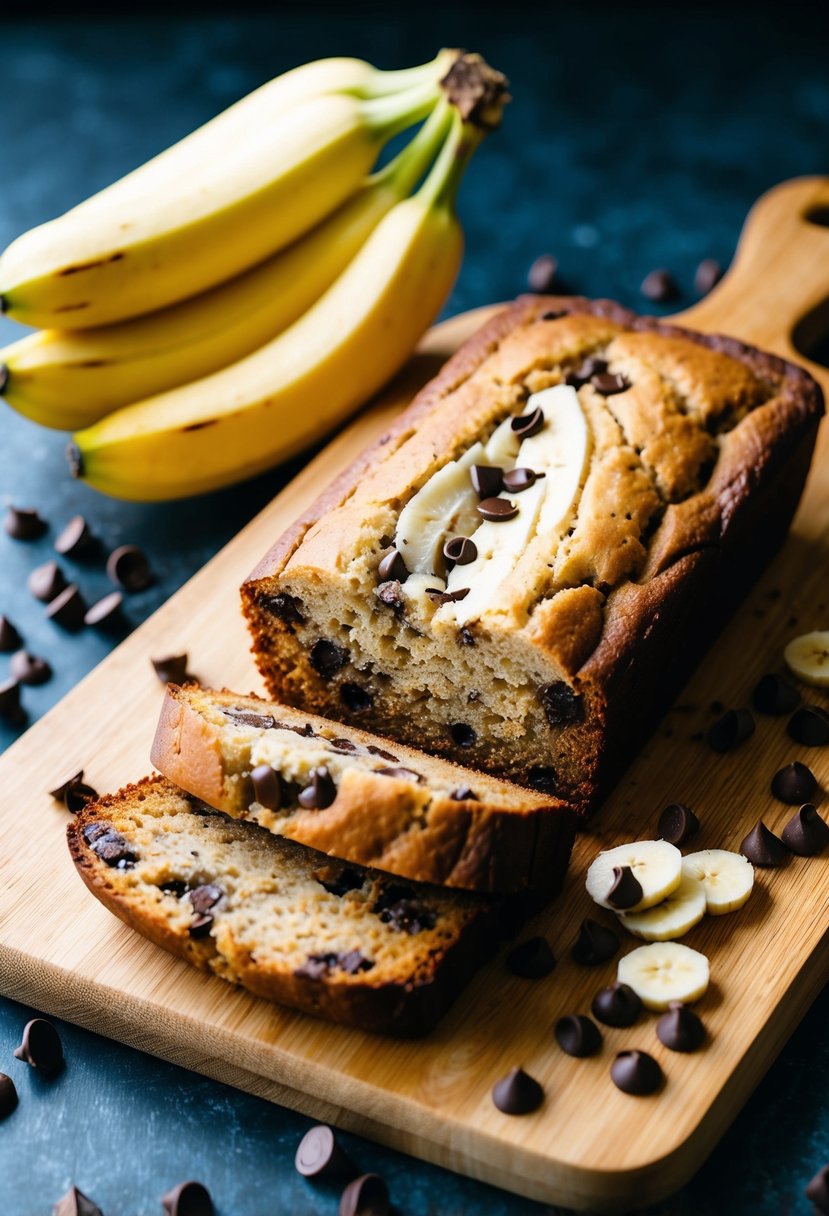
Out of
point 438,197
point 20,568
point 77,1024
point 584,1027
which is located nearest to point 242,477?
point 20,568

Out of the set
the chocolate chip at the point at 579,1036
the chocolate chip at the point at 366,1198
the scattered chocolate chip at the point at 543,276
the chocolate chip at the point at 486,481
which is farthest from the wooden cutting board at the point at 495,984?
the scattered chocolate chip at the point at 543,276

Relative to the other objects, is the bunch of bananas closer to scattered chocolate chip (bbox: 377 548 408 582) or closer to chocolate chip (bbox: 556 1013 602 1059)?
scattered chocolate chip (bbox: 377 548 408 582)

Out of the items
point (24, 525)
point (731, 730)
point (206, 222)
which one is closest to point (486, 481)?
point (731, 730)

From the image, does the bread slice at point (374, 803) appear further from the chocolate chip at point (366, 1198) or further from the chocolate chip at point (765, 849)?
the chocolate chip at point (366, 1198)

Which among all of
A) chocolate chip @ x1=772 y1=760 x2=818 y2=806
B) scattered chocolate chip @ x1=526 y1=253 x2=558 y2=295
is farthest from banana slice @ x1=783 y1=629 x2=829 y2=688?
scattered chocolate chip @ x1=526 y1=253 x2=558 y2=295

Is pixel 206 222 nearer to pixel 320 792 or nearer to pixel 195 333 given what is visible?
pixel 195 333

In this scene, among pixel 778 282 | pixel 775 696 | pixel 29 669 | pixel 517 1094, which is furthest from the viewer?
pixel 778 282
